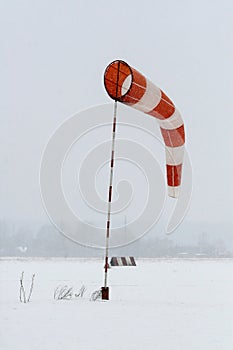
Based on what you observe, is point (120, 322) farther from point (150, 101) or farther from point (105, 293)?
point (150, 101)

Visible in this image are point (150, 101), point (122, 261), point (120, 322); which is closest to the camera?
point (120, 322)

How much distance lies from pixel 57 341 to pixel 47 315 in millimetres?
1472

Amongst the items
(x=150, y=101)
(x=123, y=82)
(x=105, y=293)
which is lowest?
(x=105, y=293)

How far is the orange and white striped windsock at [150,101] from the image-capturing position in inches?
305

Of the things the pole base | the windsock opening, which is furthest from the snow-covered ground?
the windsock opening

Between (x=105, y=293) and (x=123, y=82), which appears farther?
(x=105, y=293)

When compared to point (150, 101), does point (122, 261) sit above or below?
below

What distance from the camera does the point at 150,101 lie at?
25.7 feet

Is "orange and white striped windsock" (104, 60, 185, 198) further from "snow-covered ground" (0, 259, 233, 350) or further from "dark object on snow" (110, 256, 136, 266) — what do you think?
"dark object on snow" (110, 256, 136, 266)

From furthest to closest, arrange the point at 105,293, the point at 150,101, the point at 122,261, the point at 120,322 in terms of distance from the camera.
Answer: the point at 122,261, the point at 105,293, the point at 150,101, the point at 120,322

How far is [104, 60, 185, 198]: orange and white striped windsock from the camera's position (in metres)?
7.75

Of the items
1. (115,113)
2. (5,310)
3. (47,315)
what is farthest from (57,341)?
(115,113)

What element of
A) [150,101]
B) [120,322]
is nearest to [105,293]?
[120,322]

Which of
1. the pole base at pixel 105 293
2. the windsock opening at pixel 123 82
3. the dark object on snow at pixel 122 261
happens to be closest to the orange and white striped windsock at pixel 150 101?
the windsock opening at pixel 123 82
